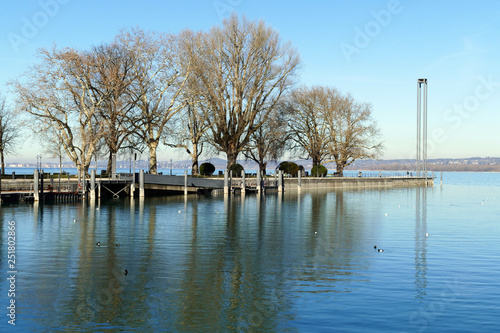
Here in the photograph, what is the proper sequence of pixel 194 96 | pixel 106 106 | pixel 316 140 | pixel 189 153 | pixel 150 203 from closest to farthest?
pixel 150 203, pixel 106 106, pixel 194 96, pixel 189 153, pixel 316 140

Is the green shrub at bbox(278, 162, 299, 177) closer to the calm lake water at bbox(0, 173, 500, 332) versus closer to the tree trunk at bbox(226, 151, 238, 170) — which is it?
the tree trunk at bbox(226, 151, 238, 170)

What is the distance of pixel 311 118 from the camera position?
92.8m

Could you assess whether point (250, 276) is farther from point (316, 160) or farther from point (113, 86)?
point (316, 160)

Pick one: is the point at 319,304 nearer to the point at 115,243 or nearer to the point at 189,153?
the point at 115,243

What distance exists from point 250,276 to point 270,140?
6467 cm

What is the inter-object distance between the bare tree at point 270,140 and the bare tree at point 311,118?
2.40 metres

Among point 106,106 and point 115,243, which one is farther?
point 106,106

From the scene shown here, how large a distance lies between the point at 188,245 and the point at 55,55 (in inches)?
1430

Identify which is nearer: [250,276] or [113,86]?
[250,276]

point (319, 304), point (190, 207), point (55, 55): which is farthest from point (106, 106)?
point (319, 304)

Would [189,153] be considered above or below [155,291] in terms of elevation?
above

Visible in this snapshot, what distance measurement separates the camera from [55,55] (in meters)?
55.8

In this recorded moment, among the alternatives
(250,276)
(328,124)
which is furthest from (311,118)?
(250,276)

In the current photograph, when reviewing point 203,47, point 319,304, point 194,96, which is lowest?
point 319,304
